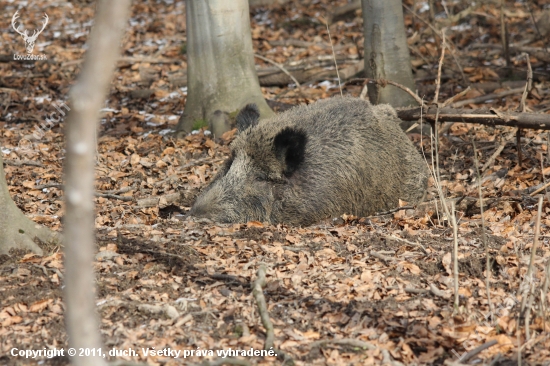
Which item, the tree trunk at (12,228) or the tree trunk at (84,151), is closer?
the tree trunk at (84,151)

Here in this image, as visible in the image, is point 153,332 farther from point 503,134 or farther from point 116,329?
point 503,134

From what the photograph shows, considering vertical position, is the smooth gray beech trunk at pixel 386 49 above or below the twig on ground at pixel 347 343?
above

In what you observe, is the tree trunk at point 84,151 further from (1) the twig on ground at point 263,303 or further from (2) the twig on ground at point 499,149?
(2) the twig on ground at point 499,149

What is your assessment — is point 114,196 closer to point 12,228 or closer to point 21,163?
point 21,163

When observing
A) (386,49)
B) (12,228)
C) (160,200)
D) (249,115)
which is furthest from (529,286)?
(386,49)

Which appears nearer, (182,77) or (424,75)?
(424,75)

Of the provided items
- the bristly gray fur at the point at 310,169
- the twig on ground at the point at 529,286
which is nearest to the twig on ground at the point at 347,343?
the twig on ground at the point at 529,286

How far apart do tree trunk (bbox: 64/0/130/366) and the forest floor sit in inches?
54.0

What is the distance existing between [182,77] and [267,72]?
5.58 ft

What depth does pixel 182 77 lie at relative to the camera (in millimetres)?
12281

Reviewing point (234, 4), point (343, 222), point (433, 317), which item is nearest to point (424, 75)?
point (234, 4)

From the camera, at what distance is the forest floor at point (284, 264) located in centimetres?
396

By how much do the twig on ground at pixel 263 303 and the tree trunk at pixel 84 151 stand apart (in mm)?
1659

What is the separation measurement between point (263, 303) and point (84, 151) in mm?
2239
